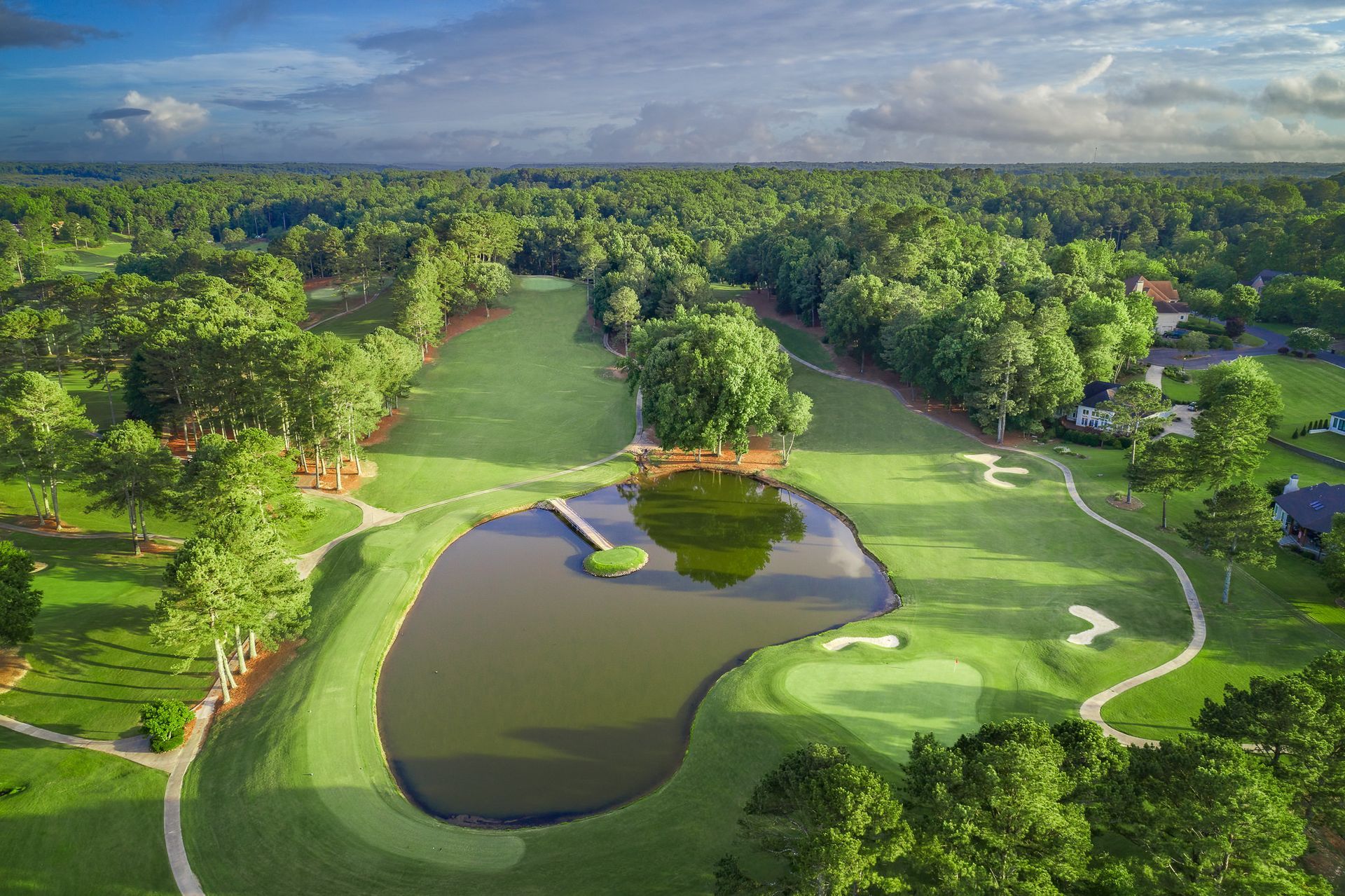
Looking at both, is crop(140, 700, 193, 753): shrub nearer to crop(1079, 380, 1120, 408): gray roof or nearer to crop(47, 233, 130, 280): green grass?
crop(1079, 380, 1120, 408): gray roof

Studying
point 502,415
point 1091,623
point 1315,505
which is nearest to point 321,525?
point 502,415

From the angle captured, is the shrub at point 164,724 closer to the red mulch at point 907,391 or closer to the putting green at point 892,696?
the putting green at point 892,696

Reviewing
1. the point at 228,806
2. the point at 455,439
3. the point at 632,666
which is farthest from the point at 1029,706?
the point at 455,439

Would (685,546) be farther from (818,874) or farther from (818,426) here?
(818,874)

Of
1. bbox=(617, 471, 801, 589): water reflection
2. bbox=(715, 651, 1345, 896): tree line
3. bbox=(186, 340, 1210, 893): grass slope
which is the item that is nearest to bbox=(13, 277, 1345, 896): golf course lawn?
bbox=(186, 340, 1210, 893): grass slope

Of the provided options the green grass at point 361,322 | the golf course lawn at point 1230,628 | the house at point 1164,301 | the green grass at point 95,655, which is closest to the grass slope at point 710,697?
the golf course lawn at point 1230,628

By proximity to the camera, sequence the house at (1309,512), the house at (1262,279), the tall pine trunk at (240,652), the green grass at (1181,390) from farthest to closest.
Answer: the house at (1262,279) < the green grass at (1181,390) < the house at (1309,512) < the tall pine trunk at (240,652)
